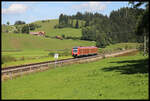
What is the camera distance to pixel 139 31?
2959 centimetres

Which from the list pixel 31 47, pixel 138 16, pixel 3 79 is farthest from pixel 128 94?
pixel 31 47

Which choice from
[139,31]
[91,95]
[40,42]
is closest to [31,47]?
[40,42]

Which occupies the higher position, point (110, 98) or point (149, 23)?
point (149, 23)

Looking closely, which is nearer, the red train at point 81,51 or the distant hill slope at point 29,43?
the red train at point 81,51

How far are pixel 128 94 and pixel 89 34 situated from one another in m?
121

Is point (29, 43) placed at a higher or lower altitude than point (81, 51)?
lower

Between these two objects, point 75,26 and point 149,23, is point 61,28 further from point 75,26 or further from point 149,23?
point 149,23

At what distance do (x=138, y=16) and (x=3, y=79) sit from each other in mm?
17074

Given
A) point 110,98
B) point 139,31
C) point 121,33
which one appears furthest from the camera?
point 121,33

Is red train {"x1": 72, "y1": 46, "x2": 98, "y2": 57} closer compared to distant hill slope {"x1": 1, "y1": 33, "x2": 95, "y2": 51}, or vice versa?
red train {"x1": 72, "y1": 46, "x2": 98, "y2": 57}

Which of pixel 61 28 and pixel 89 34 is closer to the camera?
pixel 89 34

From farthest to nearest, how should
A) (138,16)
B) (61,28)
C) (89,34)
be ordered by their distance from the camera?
(61,28)
(89,34)
(138,16)

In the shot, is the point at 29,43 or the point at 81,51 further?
the point at 29,43

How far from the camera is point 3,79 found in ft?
82.5
